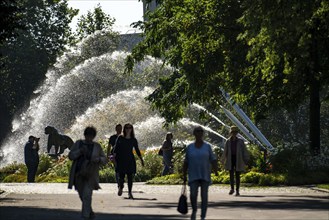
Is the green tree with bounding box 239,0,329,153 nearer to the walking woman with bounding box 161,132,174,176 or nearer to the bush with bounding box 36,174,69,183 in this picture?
the walking woman with bounding box 161,132,174,176

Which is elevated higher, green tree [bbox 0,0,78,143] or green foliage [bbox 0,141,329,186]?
green tree [bbox 0,0,78,143]

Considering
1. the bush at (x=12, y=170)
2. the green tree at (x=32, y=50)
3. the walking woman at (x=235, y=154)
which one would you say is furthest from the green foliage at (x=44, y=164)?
the green tree at (x=32, y=50)

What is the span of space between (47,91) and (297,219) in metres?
55.8

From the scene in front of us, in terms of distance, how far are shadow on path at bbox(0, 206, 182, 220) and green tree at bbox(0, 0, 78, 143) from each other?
71370 mm

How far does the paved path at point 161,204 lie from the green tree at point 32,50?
209 feet

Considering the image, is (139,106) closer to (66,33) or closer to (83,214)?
(83,214)

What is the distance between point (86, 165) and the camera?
1852cm

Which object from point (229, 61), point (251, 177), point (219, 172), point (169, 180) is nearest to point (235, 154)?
point (251, 177)

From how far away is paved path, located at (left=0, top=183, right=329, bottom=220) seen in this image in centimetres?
2052

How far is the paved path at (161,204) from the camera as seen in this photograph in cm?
2052

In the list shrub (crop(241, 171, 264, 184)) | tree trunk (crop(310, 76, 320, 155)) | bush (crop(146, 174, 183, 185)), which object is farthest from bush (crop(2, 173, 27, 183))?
shrub (crop(241, 171, 264, 184))

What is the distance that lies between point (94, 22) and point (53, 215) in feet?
229

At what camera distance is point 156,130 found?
5700 centimetres

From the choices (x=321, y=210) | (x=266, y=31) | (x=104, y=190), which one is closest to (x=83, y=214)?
(x=321, y=210)
